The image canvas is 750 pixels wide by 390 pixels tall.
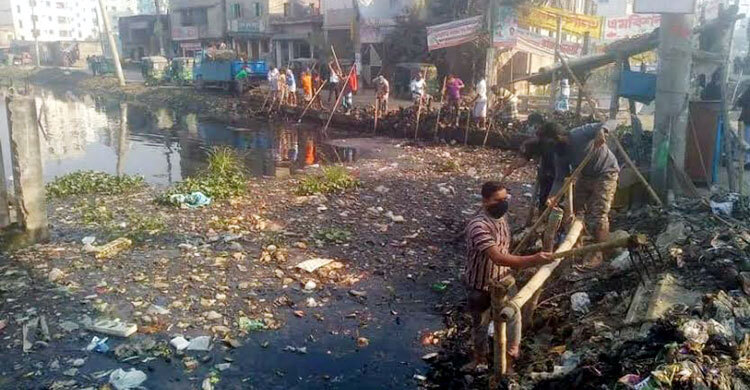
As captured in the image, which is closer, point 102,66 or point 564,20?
point 564,20

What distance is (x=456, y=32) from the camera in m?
16.4

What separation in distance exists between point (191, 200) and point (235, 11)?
29485 millimetres

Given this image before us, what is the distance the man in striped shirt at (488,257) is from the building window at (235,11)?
33981mm

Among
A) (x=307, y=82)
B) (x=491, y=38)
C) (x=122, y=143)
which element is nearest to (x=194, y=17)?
(x=307, y=82)

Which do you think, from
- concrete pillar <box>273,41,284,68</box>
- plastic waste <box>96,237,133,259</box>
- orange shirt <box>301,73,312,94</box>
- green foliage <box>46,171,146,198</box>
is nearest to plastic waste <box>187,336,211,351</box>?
plastic waste <box>96,237,133,259</box>

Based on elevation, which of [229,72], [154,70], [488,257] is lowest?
[488,257]

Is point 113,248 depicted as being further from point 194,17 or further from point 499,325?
point 194,17

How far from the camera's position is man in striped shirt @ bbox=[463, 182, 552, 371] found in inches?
130

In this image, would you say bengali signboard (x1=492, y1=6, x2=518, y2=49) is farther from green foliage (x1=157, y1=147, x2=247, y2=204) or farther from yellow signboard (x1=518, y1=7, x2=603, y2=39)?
green foliage (x1=157, y1=147, x2=247, y2=204)

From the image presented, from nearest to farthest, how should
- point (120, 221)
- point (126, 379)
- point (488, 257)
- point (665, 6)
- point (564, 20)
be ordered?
1. point (488, 257)
2. point (126, 379)
3. point (665, 6)
4. point (120, 221)
5. point (564, 20)

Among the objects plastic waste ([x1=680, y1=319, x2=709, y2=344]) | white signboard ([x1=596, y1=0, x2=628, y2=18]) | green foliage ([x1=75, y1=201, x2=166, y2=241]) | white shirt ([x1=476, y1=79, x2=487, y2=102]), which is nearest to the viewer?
plastic waste ([x1=680, y1=319, x2=709, y2=344])

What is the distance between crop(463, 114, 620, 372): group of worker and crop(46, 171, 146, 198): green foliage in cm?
648

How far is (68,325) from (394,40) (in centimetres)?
2098

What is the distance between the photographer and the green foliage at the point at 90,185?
898 cm
